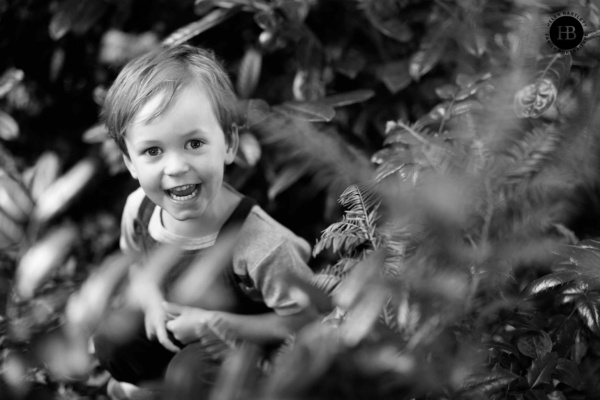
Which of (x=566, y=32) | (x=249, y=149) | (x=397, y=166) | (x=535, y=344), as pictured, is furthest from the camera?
(x=249, y=149)

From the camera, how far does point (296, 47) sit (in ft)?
5.70

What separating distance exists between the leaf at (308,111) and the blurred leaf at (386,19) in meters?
0.28

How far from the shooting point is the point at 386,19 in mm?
1739

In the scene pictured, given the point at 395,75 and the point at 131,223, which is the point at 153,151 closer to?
the point at 131,223

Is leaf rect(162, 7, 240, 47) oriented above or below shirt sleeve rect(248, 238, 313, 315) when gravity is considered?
above

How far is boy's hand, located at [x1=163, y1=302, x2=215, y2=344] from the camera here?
1.21m

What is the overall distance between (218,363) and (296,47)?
0.93 m

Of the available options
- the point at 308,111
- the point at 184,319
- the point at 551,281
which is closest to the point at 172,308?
the point at 184,319

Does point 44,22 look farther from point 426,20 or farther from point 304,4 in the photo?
point 426,20

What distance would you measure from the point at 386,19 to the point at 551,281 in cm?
86

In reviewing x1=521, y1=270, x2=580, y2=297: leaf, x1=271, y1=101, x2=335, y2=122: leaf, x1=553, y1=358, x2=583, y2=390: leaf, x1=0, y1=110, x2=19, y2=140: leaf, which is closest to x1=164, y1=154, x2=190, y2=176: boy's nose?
x1=271, y1=101, x2=335, y2=122: leaf

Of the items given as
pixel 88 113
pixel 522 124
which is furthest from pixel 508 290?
pixel 88 113

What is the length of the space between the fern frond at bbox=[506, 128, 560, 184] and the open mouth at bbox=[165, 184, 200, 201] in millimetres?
584

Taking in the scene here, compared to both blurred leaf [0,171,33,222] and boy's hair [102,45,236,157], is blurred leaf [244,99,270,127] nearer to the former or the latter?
boy's hair [102,45,236,157]
